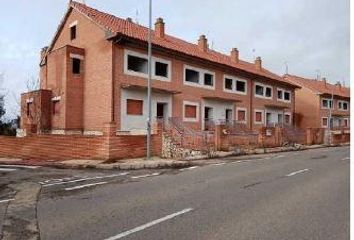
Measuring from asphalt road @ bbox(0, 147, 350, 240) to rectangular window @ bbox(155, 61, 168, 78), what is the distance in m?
15.7

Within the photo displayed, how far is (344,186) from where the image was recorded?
11.8 metres

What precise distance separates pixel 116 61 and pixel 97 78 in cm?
196

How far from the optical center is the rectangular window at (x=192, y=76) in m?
32.4

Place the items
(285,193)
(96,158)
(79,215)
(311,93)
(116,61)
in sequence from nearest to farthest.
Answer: (79,215) < (285,193) < (96,158) < (116,61) < (311,93)

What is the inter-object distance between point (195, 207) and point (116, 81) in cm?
1838

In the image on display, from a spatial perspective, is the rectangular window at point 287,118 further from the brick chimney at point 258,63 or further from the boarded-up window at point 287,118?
the brick chimney at point 258,63

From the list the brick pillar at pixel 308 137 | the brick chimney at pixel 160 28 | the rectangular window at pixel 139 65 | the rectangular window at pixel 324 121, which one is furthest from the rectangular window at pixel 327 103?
the rectangular window at pixel 139 65

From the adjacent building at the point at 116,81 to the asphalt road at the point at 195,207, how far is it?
13.1 m

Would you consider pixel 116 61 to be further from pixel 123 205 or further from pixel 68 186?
pixel 123 205

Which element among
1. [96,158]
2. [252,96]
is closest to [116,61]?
[96,158]

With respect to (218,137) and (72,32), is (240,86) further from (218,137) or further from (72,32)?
(72,32)

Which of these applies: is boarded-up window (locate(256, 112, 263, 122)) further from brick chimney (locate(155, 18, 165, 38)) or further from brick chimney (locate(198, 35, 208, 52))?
brick chimney (locate(155, 18, 165, 38))

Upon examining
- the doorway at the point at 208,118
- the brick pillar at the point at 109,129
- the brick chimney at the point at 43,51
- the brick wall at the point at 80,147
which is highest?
the brick chimney at the point at 43,51

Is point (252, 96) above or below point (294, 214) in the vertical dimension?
above
